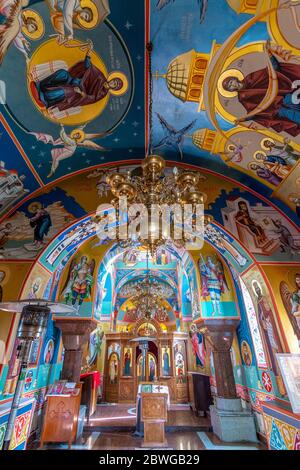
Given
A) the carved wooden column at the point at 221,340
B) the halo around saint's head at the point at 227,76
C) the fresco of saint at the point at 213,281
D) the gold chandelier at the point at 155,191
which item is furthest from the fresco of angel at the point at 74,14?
the carved wooden column at the point at 221,340

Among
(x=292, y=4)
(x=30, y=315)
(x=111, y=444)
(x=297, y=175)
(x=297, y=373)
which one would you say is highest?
(x=292, y=4)

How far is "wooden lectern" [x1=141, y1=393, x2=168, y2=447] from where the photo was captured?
20.7 ft

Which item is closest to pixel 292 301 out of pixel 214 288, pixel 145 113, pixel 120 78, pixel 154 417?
pixel 214 288

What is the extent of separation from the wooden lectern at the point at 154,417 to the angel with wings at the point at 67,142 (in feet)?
22.5

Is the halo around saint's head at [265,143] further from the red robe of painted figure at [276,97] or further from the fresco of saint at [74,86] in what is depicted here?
the fresco of saint at [74,86]

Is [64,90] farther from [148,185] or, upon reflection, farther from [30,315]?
[30,315]

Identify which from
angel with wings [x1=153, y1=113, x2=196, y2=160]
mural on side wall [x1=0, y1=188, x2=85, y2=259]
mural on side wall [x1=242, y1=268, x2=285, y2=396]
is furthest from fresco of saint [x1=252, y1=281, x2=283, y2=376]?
mural on side wall [x1=0, y1=188, x2=85, y2=259]

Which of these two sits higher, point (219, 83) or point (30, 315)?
point (219, 83)

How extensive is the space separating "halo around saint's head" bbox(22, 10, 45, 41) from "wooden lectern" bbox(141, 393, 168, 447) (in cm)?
838

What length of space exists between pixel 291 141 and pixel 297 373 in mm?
4773

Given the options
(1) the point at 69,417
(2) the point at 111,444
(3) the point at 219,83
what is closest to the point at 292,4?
(3) the point at 219,83

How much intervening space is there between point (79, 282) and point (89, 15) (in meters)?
6.91

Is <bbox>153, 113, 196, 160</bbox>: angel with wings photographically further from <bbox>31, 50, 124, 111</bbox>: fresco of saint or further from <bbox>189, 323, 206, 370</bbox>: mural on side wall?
<bbox>189, 323, 206, 370</bbox>: mural on side wall

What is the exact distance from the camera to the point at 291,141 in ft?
14.6
